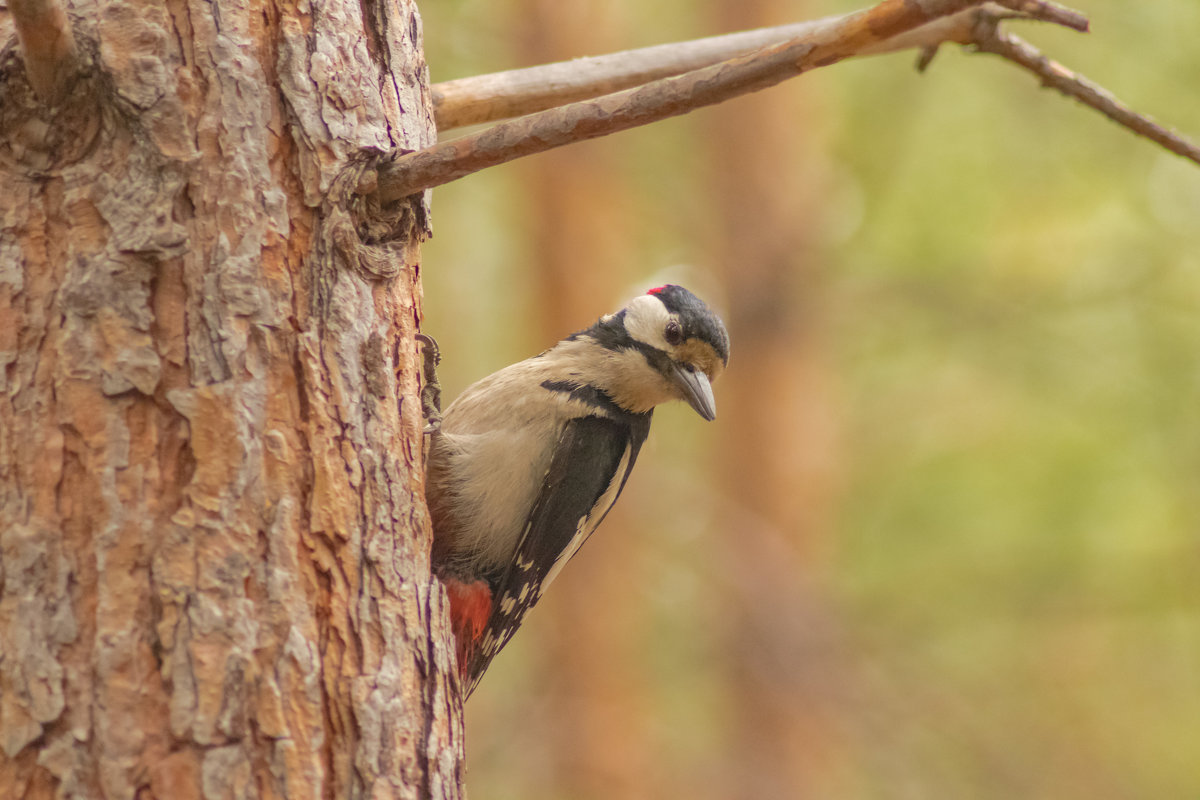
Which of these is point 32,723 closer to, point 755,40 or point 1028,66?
point 755,40

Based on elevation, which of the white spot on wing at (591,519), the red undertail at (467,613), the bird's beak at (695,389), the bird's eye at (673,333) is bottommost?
the red undertail at (467,613)

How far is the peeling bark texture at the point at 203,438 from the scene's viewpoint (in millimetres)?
1628

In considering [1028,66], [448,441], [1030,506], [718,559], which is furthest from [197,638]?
[1030,506]

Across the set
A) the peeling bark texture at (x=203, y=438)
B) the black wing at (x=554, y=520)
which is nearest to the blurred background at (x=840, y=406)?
the black wing at (x=554, y=520)

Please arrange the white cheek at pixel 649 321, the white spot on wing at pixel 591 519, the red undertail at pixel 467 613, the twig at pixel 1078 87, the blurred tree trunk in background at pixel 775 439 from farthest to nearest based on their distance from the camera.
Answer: the blurred tree trunk in background at pixel 775 439 → the white cheek at pixel 649 321 → the white spot on wing at pixel 591 519 → the red undertail at pixel 467 613 → the twig at pixel 1078 87

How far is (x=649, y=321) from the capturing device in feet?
10.7

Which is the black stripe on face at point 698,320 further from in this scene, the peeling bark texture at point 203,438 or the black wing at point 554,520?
the peeling bark texture at point 203,438

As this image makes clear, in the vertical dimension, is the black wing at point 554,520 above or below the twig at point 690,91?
below

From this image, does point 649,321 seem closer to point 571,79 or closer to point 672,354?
point 672,354

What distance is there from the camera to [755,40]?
2572 mm

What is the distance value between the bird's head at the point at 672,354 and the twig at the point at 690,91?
1.41 metres

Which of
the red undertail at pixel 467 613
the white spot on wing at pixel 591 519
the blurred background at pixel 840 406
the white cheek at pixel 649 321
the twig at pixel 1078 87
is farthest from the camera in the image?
A: the blurred background at pixel 840 406

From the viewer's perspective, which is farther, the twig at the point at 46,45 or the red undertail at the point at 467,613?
the red undertail at the point at 467,613

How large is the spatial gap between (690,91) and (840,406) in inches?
271
